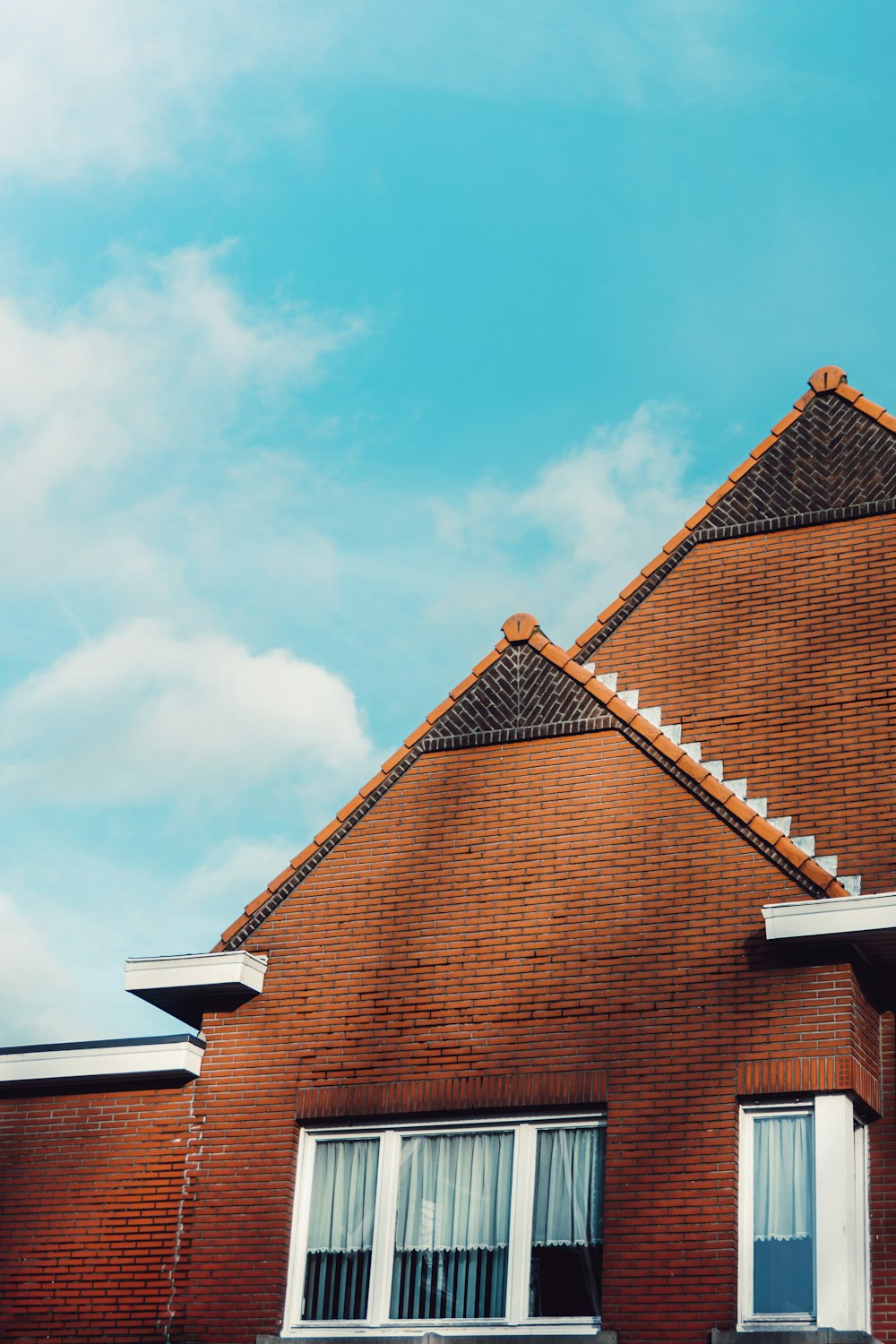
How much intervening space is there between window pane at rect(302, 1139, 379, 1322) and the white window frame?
3.14 metres

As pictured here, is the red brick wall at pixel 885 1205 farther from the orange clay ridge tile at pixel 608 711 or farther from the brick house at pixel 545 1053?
the orange clay ridge tile at pixel 608 711

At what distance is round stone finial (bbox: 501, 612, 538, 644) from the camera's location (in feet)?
50.9

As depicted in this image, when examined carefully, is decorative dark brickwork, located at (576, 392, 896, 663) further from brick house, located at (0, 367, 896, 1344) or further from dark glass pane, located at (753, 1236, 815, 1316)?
dark glass pane, located at (753, 1236, 815, 1316)

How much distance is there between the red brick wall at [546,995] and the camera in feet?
40.4

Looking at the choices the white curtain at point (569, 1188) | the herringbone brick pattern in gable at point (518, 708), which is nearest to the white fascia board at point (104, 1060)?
the white curtain at point (569, 1188)

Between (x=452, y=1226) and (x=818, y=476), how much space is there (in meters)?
8.50

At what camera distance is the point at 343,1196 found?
13.5 m

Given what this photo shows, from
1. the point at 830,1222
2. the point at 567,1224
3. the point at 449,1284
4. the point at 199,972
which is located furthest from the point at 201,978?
the point at 830,1222

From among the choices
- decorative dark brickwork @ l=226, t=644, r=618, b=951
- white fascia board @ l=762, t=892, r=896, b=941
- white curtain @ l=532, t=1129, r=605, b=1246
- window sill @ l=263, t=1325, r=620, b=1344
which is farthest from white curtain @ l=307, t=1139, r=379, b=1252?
white fascia board @ l=762, t=892, r=896, b=941

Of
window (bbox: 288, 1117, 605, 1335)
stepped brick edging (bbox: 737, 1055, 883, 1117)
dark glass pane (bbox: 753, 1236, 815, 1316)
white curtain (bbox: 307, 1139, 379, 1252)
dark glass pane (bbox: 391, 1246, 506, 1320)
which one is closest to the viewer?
dark glass pane (bbox: 753, 1236, 815, 1316)

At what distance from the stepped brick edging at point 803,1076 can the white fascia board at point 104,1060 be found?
494 cm

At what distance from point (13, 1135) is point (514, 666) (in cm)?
638

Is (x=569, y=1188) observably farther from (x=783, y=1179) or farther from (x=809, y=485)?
(x=809, y=485)

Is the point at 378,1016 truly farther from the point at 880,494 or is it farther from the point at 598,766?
the point at 880,494
